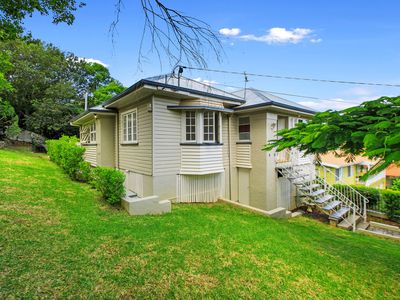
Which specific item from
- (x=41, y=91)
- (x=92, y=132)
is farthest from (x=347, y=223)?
(x=41, y=91)

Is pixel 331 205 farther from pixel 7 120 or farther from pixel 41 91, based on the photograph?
pixel 41 91

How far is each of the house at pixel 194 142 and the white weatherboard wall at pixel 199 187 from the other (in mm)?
41

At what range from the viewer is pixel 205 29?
2.81 m

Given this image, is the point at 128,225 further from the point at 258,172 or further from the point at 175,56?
the point at 258,172

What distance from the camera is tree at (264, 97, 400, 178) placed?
112 inches

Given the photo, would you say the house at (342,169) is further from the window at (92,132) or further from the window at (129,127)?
the window at (92,132)

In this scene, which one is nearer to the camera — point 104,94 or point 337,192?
point 337,192

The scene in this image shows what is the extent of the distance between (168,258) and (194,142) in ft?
17.9

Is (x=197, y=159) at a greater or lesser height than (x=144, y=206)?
greater

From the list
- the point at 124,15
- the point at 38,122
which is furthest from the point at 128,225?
the point at 38,122

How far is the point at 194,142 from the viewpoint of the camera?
9008 millimetres

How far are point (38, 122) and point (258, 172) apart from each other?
82.5 ft

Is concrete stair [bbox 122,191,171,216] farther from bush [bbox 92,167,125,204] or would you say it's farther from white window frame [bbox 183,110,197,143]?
white window frame [bbox 183,110,197,143]

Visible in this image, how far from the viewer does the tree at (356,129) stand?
284cm
